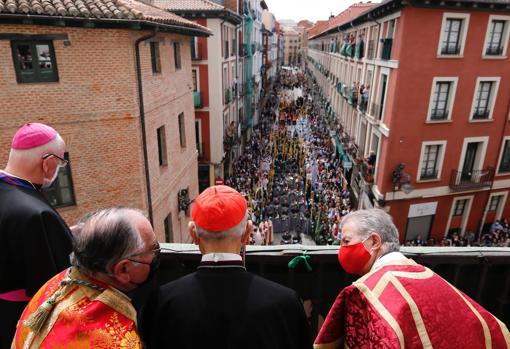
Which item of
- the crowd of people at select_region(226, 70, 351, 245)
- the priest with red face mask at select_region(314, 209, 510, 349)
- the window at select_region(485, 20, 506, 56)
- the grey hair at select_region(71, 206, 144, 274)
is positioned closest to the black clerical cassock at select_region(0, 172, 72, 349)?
the grey hair at select_region(71, 206, 144, 274)

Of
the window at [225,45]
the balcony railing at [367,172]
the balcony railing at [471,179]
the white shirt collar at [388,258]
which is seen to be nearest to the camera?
the white shirt collar at [388,258]

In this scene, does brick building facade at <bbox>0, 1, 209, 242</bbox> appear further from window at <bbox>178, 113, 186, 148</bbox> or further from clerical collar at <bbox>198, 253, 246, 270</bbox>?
clerical collar at <bbox>198, 253, 246, 270</bbox>

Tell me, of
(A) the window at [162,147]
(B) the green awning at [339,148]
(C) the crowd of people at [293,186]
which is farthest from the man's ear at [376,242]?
(B) the green awning at [339,148]

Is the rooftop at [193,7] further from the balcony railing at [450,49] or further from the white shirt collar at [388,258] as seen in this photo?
the white shirt collar at [388,258]

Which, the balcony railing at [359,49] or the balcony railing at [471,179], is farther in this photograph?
the balcony railing at [359,49]

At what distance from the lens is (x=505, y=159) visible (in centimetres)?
1847

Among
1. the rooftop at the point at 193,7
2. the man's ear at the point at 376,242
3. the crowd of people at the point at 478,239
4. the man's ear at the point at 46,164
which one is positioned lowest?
the crowd of people at the point at 478,239

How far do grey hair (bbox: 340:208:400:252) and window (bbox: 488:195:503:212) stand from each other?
19.8m

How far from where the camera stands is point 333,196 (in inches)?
791

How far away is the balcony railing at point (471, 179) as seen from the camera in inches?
695

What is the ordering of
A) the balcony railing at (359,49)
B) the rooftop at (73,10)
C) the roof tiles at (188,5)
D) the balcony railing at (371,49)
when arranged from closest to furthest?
1. the rooftop at (73,10)
2. the roof tiles at (188,5)
3. the balcony railing at (371,49)
4. the balcony railing at (359,49)

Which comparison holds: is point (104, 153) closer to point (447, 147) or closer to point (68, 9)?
point (68, 9)

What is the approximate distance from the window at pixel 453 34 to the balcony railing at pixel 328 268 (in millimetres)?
14601

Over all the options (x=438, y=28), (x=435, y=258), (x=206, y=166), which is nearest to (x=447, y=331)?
(x=435, y=258)
